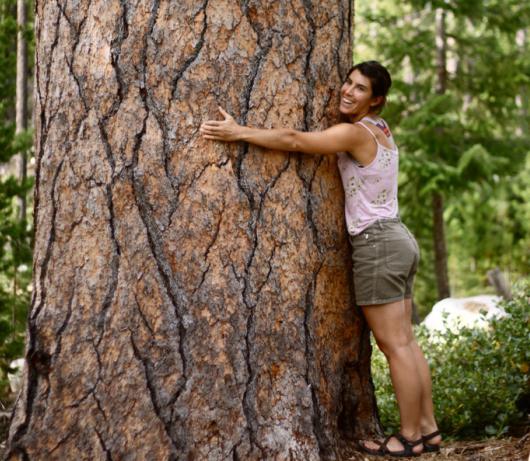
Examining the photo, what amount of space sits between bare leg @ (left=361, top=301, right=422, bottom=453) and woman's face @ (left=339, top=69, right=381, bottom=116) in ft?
3.32

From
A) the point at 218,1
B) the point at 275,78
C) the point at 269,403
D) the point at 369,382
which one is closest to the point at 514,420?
the point at 369,382

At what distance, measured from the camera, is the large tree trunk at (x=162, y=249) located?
3086 millimetres

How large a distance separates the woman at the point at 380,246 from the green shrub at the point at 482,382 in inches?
30.8

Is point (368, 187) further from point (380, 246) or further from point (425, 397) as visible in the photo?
point (425, 397)

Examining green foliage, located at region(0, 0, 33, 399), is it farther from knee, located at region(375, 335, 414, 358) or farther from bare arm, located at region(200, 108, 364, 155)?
bare arm, located at region(200, 108, 364, 155)

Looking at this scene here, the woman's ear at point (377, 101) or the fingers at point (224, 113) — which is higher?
the woman's ear at point (377, 101)

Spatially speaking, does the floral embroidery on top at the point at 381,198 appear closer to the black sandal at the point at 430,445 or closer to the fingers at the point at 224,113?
the fingers at the point at 224,113

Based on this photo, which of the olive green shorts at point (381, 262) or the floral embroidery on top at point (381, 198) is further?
the floral embroidery on top at point (381, 198)

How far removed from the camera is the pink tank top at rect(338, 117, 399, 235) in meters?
3.64

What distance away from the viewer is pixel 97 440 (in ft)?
10.1

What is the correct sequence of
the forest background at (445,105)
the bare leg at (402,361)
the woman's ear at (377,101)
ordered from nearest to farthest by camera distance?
the bare leg at (402,361) < the woman's ear at (377,101) < the forest background at (445,105)

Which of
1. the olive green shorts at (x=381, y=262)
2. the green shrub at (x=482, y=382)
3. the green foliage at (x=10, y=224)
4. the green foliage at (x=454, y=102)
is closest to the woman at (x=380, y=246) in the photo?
the olive green shorts at (x=381, y=262)

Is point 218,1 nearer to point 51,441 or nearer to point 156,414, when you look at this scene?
point 156,414

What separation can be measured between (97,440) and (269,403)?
0.75m
